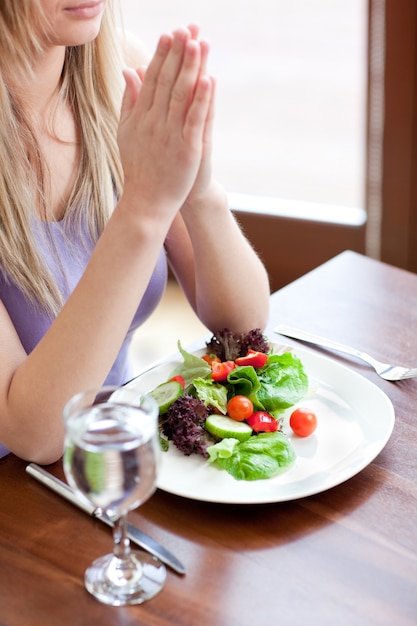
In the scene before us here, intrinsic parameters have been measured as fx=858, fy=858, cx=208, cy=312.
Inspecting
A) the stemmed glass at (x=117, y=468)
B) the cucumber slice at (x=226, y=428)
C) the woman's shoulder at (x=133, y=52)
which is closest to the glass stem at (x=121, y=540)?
the stemmed glass at (x=117, y=468)

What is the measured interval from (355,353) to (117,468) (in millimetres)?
657

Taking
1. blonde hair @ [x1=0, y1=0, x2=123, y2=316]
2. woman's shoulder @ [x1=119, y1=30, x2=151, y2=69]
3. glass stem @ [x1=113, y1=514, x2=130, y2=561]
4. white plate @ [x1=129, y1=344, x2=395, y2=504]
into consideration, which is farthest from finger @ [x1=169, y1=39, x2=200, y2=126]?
woman's shoulder @ [x1=119, y1=30, x2=151, y2=69]

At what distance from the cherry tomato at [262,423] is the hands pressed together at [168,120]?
29cm

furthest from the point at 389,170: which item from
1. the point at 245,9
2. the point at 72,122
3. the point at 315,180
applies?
the point at 72,122

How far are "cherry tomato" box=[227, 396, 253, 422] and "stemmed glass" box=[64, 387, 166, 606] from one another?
0.22 metres

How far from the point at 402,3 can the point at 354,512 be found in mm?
2129

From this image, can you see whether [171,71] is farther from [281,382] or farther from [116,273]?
[281,382]

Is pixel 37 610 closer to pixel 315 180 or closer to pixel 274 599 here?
pixel 274 599

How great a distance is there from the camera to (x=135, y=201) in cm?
111

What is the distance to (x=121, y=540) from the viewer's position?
0.90 metres

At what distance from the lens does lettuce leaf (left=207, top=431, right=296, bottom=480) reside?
3.45 feet

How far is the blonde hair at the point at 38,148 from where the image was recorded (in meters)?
1.31

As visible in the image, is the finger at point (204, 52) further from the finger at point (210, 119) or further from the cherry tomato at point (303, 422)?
the cherry tomato at point (303, 422)

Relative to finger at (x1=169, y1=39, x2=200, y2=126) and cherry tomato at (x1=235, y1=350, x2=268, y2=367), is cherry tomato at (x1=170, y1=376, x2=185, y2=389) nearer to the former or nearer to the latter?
cherry tomato at (x1=235, y1=350, x2=268, y2=367)
